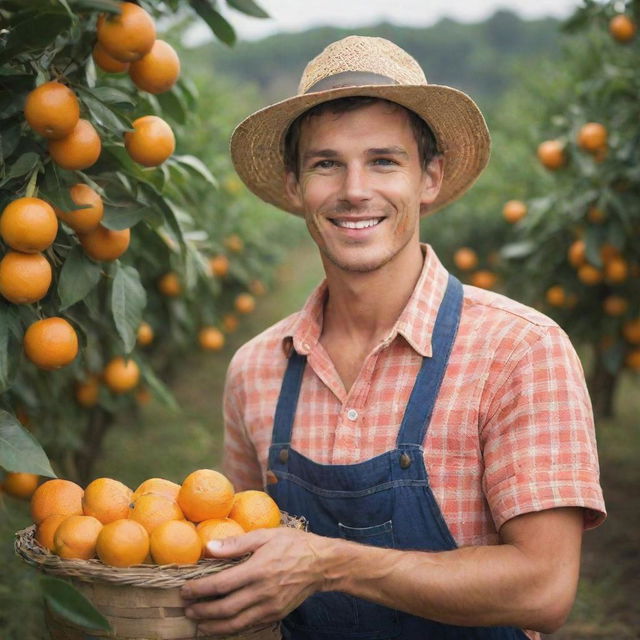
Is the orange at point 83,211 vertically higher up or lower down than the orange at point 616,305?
higher up

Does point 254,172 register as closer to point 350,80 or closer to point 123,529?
point 350,80

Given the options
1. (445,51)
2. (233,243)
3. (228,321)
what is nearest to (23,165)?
(233,243)

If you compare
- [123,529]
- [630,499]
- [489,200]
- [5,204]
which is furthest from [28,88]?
[489,200]

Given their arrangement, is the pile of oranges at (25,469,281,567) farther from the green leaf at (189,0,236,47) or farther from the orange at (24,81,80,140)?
the green leaf at (189,0,236,47)

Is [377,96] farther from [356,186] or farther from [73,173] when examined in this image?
[73,173]

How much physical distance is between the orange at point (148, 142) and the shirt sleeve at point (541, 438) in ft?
2.67

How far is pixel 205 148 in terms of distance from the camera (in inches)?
238

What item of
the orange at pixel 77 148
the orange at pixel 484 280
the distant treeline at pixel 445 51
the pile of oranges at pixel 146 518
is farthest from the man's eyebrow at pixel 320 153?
the distant treeline at pixel 445 51

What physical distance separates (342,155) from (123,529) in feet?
3.10

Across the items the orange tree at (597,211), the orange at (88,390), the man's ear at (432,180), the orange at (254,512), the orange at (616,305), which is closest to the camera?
the orange at (254,512)

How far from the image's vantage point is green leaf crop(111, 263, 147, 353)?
182 centimetres

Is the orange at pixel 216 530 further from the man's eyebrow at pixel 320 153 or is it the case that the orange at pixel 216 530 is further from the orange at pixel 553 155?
the orange at pixel 553 155

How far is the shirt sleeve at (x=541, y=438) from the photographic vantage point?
1.66 m

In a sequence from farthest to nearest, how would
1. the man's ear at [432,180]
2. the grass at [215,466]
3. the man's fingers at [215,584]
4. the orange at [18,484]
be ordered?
the grass at [215,466]
the orange at [18,484]
the man's ear at [432,180]
the man's fingers at [215,584]
